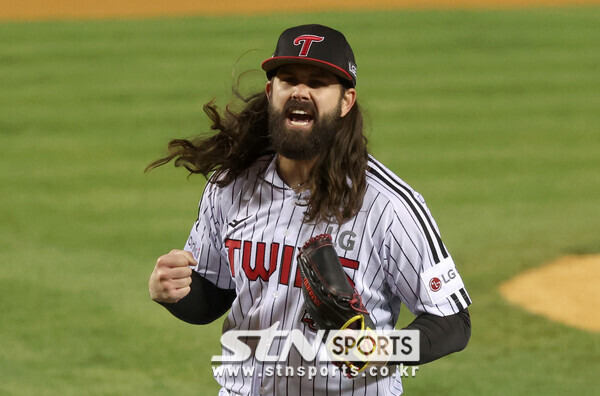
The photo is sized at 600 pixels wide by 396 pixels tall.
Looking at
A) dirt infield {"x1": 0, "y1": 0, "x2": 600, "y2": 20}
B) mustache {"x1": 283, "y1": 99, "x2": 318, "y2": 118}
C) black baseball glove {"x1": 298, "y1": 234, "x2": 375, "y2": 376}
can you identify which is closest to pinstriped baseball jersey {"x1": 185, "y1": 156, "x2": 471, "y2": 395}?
black baseball glove {"x1": 298, "y1": 234, "x2": 375, "y2": 376}

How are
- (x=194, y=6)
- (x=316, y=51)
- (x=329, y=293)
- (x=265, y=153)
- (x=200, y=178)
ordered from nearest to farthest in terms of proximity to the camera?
(x=329, y=293) → (x=316, y=51) → (x=265, y=153) → (x=200, y=178) → (x=194, y=6)

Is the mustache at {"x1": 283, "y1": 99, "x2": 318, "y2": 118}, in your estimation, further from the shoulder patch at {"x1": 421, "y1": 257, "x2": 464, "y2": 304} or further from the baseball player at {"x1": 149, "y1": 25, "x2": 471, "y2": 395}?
the shoulder patch at {"x1": 421, "y1": 257, "x2": 464, "y2": 304}

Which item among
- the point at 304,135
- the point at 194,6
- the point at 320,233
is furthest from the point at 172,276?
the point at 194,6

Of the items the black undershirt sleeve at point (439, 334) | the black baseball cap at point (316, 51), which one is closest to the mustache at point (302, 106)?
the black baseball cap at point (316, 51)

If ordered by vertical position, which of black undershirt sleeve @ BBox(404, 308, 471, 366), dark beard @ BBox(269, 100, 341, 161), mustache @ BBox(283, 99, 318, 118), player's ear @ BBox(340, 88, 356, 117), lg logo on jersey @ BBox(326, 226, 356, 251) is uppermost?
player's ear @ BBox(340, 88, 356, 117)

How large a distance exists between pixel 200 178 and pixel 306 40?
23.2 ft

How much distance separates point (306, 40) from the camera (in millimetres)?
2797

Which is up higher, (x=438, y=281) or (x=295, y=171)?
(x=295, y=171)

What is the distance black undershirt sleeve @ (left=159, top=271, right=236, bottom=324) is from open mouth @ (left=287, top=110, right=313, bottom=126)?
26.4 inches

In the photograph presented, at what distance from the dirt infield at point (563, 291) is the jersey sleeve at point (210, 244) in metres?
3.85

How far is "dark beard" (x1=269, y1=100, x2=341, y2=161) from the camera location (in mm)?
2816

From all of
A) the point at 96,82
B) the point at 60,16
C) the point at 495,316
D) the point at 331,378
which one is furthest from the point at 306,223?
the point at 60,16

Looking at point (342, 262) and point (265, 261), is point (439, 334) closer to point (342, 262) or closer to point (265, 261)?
point (342, 262)

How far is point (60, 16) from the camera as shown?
1467 centimetres
